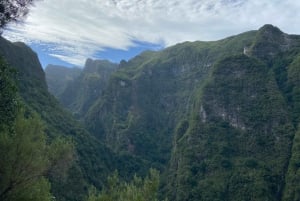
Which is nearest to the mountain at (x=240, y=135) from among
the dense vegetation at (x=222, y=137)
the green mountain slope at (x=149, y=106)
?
the dense vegetation at (x=222, y=137)

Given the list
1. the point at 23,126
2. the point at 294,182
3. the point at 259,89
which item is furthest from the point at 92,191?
the point at 259,89

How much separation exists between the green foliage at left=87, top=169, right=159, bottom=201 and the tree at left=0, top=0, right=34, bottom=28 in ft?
34.5

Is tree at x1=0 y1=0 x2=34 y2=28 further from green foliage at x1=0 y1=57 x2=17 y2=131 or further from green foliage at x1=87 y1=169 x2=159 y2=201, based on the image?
green foliage at x1=87 y1=169 x2=159 y2=201

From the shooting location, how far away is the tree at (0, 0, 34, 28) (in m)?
20.1

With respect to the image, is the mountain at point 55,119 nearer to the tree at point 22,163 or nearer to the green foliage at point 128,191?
the green foliage at point 128,191

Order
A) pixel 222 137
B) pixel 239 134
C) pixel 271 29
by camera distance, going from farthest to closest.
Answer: pixel 271 29 < pixel 222 137 < pixel 239 134

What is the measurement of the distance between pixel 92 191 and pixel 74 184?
55.1 meters

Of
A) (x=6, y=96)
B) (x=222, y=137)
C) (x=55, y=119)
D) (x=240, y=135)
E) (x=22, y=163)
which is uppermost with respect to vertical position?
(x=6, y=96)

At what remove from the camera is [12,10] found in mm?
20547

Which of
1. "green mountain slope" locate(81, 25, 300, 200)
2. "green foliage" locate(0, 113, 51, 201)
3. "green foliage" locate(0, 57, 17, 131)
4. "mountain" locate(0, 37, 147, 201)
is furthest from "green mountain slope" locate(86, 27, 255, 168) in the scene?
"green foliage" locate(0, 57, 17, 131)

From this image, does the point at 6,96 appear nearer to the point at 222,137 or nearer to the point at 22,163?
the point at 22,163

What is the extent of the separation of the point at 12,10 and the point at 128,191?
11.8 m

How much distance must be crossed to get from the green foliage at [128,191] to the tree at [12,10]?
10501 millimetres

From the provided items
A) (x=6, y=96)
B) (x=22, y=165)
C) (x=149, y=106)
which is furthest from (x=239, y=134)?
(x=6, y=96)
